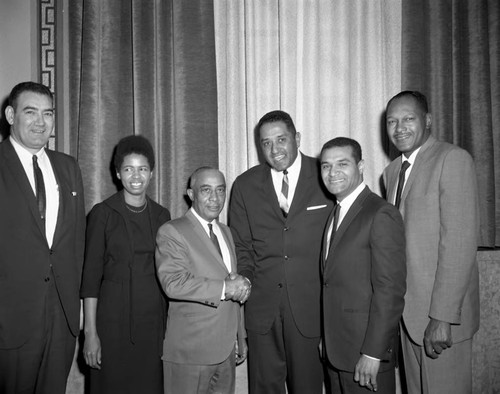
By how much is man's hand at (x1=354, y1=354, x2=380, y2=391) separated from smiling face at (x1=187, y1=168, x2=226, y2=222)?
1.03 meters

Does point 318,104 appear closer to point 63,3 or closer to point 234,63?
point 234,63

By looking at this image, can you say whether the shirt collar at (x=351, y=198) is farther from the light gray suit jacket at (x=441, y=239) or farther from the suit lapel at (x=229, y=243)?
the suit lapel at (x=229, y=243)

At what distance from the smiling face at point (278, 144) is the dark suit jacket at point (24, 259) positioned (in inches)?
45.1

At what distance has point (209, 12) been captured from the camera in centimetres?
309

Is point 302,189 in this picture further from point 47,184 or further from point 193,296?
point 47,184

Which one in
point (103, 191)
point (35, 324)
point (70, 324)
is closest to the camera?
point (35, 324)

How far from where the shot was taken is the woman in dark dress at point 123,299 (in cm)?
226

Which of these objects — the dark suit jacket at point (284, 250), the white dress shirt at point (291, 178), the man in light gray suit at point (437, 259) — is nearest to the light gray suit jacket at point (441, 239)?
the man in light gray suit at point (437, 259)

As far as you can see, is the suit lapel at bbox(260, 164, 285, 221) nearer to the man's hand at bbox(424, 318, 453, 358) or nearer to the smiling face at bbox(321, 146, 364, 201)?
the smiling face at bbox(321, 146, 364, 201)

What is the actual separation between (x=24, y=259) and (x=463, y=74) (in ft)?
10.6

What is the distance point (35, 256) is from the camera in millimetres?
2059

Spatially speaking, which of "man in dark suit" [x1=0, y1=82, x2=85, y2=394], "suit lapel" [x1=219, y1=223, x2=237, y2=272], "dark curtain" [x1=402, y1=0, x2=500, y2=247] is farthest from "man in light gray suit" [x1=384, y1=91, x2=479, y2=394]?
"man in dark suit" [x1=0, y1=82, x2=85, y2=394]

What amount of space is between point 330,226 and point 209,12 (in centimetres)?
185

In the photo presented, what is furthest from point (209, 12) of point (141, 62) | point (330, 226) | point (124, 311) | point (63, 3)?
point (124, 311)
